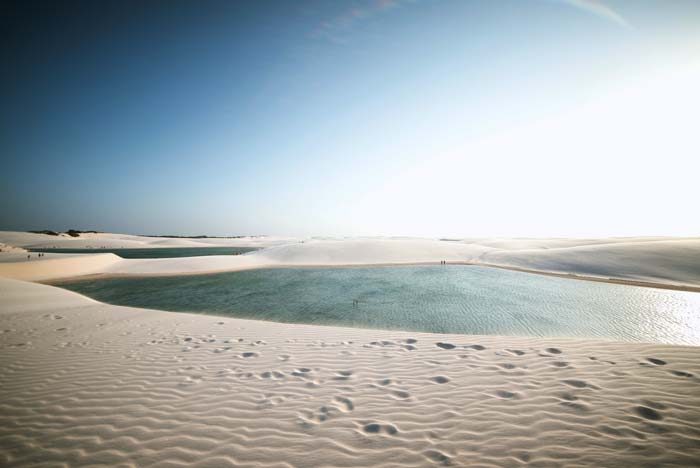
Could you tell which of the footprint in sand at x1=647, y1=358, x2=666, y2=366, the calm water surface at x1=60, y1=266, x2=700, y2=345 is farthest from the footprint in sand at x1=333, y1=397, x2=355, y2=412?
the footprint in sand at x1=647, y1=358, x2=666, y2=366

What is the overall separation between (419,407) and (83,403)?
501 centimetres

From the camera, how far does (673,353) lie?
16.7ft

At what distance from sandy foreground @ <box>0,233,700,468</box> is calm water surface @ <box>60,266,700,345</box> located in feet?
7.61

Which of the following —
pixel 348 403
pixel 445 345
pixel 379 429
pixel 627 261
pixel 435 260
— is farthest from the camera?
pixel 435 260

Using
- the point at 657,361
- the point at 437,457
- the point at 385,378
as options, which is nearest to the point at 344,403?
the point at 385,378

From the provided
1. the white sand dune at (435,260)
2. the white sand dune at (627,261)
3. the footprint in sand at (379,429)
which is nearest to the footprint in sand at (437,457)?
the footprint in sand at (379,429)

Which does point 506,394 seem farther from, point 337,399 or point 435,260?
point 435,260

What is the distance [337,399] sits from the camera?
12.7 feet

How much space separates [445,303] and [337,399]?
8.65 meters

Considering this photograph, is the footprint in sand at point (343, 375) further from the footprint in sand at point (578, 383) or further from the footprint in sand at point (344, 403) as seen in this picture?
the footprint in sand at point (578, 383)

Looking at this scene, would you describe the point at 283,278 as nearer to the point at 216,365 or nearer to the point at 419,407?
the point at 216,365

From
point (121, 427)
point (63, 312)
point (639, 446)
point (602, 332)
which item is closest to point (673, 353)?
point (602, 332)

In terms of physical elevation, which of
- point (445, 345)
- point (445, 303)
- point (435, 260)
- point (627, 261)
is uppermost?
point (627, 261)

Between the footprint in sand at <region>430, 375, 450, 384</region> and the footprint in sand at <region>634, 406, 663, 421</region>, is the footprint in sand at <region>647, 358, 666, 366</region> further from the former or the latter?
the footprint in sand at <region>430, 375, 450, 384</region>
